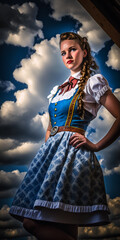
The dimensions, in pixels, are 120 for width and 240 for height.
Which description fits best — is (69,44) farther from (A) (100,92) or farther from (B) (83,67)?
(A) (100,92)

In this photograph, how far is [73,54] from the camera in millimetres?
1486

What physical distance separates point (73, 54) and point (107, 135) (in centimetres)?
64

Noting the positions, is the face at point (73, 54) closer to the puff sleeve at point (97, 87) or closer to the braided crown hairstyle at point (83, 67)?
the braided crown hairstyle at point (83, 67)

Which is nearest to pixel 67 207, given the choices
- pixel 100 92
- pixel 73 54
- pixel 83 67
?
pixel 100 92

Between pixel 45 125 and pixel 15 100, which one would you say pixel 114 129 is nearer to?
pixel 45 125

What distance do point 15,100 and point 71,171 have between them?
1.00 metres

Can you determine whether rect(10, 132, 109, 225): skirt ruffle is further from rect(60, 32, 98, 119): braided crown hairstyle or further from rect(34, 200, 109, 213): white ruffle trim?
rect(60, 32, 98, 119): braided crown hairstyle

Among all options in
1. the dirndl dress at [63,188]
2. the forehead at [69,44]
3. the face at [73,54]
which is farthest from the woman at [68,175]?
the forehead at [69,44]

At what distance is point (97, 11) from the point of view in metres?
1.36

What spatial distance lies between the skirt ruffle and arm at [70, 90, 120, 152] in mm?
34

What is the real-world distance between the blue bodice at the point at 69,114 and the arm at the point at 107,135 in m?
0.09

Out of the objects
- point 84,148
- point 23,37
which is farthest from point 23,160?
point 23,37

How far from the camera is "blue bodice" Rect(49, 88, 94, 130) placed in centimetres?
122

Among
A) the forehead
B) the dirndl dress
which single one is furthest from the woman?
the forehead
